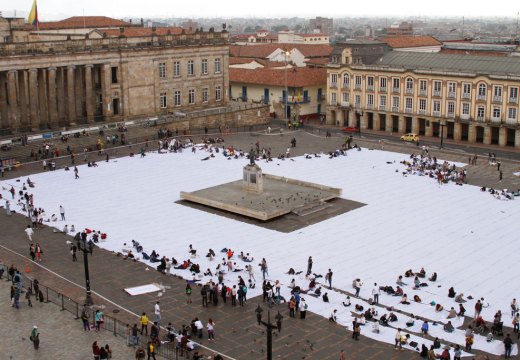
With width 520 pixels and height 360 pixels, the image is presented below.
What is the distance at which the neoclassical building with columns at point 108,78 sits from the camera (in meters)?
80.4

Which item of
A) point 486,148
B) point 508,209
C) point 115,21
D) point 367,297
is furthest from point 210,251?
point 115,21

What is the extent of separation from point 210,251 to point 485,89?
4971 centimetres

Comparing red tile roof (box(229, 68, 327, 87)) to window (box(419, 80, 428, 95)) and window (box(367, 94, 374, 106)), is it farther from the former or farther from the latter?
window (box(419, 80, 428, 95))

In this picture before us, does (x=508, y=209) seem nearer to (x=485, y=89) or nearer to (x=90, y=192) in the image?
(x=485, y=89)

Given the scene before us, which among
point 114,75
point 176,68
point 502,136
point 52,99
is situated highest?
point 176,68

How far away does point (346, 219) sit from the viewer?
181 ft

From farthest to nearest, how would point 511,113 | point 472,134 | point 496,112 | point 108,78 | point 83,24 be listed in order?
1. point 83,24
2. point 108,78
3. point 472,134
4. point 496,112
5. point 511,113

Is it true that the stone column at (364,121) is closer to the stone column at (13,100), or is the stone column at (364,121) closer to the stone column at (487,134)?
the stone column at (487,134)

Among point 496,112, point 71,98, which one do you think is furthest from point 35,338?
point 496,112

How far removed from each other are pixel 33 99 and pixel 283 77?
3781cm

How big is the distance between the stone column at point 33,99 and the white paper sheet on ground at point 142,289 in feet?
150

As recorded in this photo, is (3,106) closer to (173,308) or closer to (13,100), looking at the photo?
(13,100)

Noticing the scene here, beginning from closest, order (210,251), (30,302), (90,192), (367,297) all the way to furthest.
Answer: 1. (30,302)
2. (367,297)
3. (210,251)
4. (90,192)

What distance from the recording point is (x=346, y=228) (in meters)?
52.9
